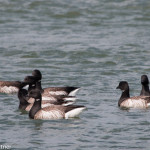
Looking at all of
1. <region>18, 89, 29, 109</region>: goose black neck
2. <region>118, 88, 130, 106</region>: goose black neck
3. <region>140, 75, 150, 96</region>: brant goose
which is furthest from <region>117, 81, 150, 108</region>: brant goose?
<region>18, 89, 29, 109</region>: goose black neck

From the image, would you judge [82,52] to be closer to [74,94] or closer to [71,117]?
[74,94]

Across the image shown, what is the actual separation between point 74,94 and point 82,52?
8.29 metres

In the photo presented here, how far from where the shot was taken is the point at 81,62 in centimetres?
2722

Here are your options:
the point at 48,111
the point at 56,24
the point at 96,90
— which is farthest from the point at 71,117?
the point at 56,24

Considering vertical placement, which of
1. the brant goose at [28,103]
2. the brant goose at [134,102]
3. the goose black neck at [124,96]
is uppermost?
the brant goose at [28,103]

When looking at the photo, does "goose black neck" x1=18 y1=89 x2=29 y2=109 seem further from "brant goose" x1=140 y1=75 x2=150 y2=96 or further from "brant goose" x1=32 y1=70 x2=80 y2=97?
"brant goose" x1=140 y1=75 x2=150 y2=96

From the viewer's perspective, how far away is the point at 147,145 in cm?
1523

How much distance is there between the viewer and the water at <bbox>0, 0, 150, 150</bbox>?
52.5 feet

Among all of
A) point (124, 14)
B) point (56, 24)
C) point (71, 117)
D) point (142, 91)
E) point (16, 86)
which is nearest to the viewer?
point (71, 117)

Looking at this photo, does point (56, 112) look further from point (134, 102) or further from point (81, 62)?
point (81, 62)

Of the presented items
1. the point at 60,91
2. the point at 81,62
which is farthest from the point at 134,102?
the point at 81,62

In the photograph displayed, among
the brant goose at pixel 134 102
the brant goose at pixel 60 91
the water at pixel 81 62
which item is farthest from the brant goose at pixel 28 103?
the brant goose at pixel 134 102

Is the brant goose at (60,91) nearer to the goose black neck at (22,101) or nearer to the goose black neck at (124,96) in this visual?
the goose black neck at (22,101)

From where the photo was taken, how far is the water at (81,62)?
15992 millimetres
